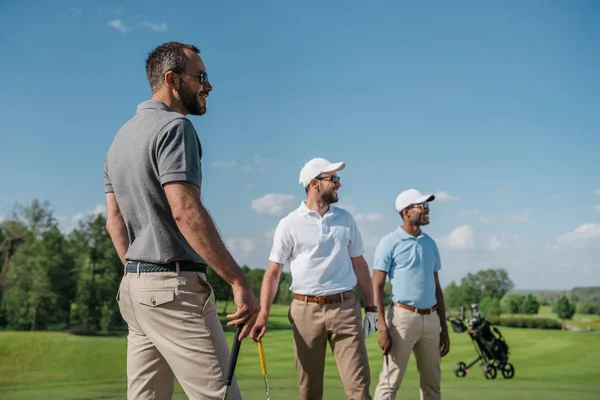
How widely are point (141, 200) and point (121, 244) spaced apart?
19.9 inches

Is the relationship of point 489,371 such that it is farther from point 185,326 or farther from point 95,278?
point 95,278

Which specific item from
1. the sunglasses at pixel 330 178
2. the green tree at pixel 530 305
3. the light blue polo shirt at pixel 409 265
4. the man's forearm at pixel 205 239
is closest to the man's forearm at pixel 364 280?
the sunglasses at pixel 330 178

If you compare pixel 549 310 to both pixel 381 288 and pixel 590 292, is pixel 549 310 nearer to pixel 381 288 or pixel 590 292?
pixel 590 292

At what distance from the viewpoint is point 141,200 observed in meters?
2.62

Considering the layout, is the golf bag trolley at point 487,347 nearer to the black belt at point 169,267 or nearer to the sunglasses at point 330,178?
the sunglasses at point 330,178

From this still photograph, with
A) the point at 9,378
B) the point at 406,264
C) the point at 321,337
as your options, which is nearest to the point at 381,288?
the point at 406,264

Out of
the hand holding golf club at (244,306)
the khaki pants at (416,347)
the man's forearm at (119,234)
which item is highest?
the man's forearm at (119,234)

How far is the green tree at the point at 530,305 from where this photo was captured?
24805 mm

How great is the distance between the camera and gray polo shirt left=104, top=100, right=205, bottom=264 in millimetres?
2467

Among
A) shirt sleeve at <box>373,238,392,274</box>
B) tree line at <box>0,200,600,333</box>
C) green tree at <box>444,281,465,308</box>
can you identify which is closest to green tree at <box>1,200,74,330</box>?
tree line at <box>0,200,600,333</box>

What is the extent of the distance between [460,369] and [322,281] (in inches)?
383

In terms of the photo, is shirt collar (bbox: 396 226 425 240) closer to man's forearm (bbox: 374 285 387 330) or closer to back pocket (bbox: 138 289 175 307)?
man's forearm (bbox: 374 285 387 330)

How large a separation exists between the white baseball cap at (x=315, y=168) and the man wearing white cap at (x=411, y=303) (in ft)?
3.87

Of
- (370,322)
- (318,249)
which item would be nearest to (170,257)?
(318,249)
